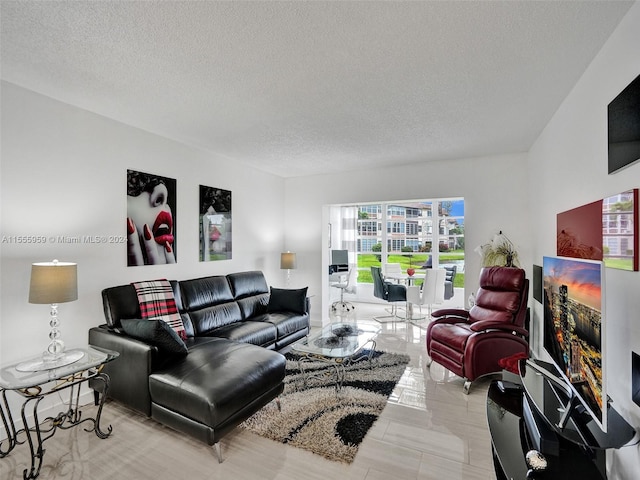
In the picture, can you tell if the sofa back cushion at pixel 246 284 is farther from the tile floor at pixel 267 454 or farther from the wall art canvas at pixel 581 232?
the wall art canvas at pixel 581 232

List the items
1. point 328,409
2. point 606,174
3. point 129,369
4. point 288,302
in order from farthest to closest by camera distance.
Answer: point 288,302 < point 328,409 < point 129,369 < point 606,174

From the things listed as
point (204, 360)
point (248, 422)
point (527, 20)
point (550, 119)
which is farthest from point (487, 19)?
point (248, 422)

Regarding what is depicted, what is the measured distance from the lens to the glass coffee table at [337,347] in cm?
299

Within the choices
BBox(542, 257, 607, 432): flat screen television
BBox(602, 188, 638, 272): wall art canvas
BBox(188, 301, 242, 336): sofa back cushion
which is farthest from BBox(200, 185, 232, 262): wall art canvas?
BBox(602, 188, 638, 272): wall art canvas

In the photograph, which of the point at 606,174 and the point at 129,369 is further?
the point at 129,369

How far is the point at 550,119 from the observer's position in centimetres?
321

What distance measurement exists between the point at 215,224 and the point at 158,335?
226cm

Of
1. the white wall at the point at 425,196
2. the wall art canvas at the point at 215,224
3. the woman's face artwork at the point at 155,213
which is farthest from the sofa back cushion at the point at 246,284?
the white wall at the point at 425,196

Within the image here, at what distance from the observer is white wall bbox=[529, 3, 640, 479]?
64.2 inches

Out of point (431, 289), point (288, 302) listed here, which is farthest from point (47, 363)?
point (431, 289)

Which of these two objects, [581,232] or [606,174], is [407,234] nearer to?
[581,232]

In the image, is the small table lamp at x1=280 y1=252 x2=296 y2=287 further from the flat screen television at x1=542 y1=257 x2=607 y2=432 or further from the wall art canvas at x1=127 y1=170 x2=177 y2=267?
the flat screen television at x1=542 y1=257 x2=607 y2=432

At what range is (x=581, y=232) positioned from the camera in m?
2.33

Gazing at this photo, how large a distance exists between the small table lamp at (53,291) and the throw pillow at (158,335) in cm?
43
